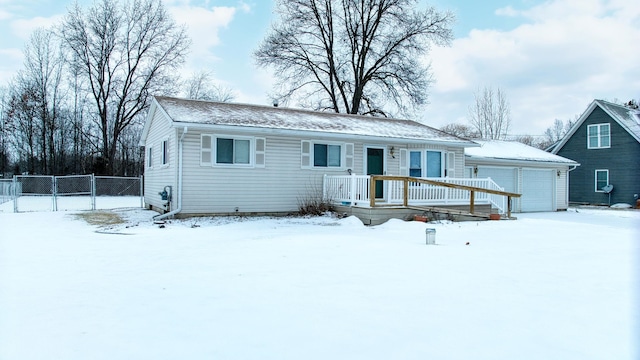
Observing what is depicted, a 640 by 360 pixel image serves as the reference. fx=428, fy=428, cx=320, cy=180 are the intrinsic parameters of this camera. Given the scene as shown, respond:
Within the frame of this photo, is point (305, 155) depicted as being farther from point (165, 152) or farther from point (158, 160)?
point (158, 160)

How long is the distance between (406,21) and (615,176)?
49.8 feet

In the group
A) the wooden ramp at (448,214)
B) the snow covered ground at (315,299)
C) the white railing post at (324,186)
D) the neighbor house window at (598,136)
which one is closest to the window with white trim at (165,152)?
Answer: the white railing post at (324,186)

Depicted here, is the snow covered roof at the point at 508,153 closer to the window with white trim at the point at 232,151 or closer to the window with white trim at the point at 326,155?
the window with white trim at the point at 326,155

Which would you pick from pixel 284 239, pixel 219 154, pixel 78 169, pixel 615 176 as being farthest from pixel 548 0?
pixel 78 169

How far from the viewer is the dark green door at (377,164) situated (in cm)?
1455

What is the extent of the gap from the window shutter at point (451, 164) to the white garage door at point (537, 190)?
15.9 ft

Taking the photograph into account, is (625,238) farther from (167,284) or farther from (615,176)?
(615,176)

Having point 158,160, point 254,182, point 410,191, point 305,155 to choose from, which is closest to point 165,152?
point 158,160

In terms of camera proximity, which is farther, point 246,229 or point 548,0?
point 246,229

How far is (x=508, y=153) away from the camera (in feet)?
61.7

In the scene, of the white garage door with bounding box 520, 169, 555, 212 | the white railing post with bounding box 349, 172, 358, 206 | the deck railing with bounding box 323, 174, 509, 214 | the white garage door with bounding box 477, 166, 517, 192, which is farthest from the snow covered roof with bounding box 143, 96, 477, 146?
the white garage door with bounding box 520, 169, 555, 212

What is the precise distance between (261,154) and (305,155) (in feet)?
4.77

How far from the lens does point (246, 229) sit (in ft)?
32.7

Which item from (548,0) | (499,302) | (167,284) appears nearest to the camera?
(548,0)
